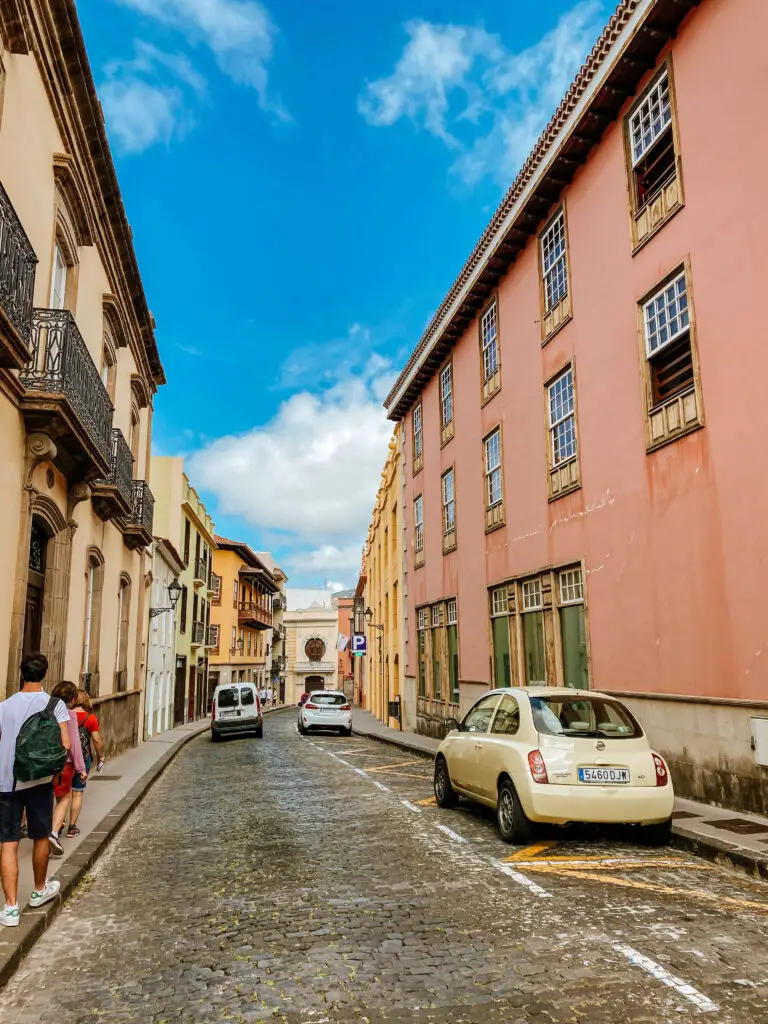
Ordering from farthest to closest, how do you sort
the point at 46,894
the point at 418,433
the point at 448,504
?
the point at 418,433 < the point at 448,504 < the point at 46,894

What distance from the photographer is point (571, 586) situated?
14.9 meters

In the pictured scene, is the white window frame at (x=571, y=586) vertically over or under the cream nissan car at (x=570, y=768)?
over

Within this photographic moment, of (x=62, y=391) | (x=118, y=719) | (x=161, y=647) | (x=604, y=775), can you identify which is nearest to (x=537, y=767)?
(x=604, y=775)

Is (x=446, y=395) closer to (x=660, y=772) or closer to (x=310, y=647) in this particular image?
(x=660, y=772)

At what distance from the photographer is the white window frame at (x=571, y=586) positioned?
14453 mm

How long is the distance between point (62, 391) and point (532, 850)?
804cm

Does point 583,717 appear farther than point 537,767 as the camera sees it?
Yes

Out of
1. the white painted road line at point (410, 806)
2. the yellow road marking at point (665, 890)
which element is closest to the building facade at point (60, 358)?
the white painted road line at point (410, 806)

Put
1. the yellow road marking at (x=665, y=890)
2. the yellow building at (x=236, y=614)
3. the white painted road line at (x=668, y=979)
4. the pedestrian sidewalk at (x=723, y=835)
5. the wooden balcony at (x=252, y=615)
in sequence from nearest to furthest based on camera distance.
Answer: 1. the white painted road line at (x=668, y=979)
2. the yellow road marking at (x=665, y=890)
3. the pedestrian sidewalk at (x=723, y=835)
4. the yellow building at (x=236, y=614)
5. the wooden balcony at (x=252, y=615)

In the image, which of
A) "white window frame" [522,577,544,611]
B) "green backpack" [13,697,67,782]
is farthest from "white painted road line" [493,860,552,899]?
"white window frame" [522,577,544,611]

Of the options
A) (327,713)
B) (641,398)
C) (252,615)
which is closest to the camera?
(641,398)

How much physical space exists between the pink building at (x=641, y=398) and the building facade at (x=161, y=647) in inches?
457

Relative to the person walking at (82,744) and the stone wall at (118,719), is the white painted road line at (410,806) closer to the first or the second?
the person walking at (82,744)

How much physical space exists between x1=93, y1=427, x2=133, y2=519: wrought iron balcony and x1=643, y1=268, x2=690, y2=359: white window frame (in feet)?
32.2
